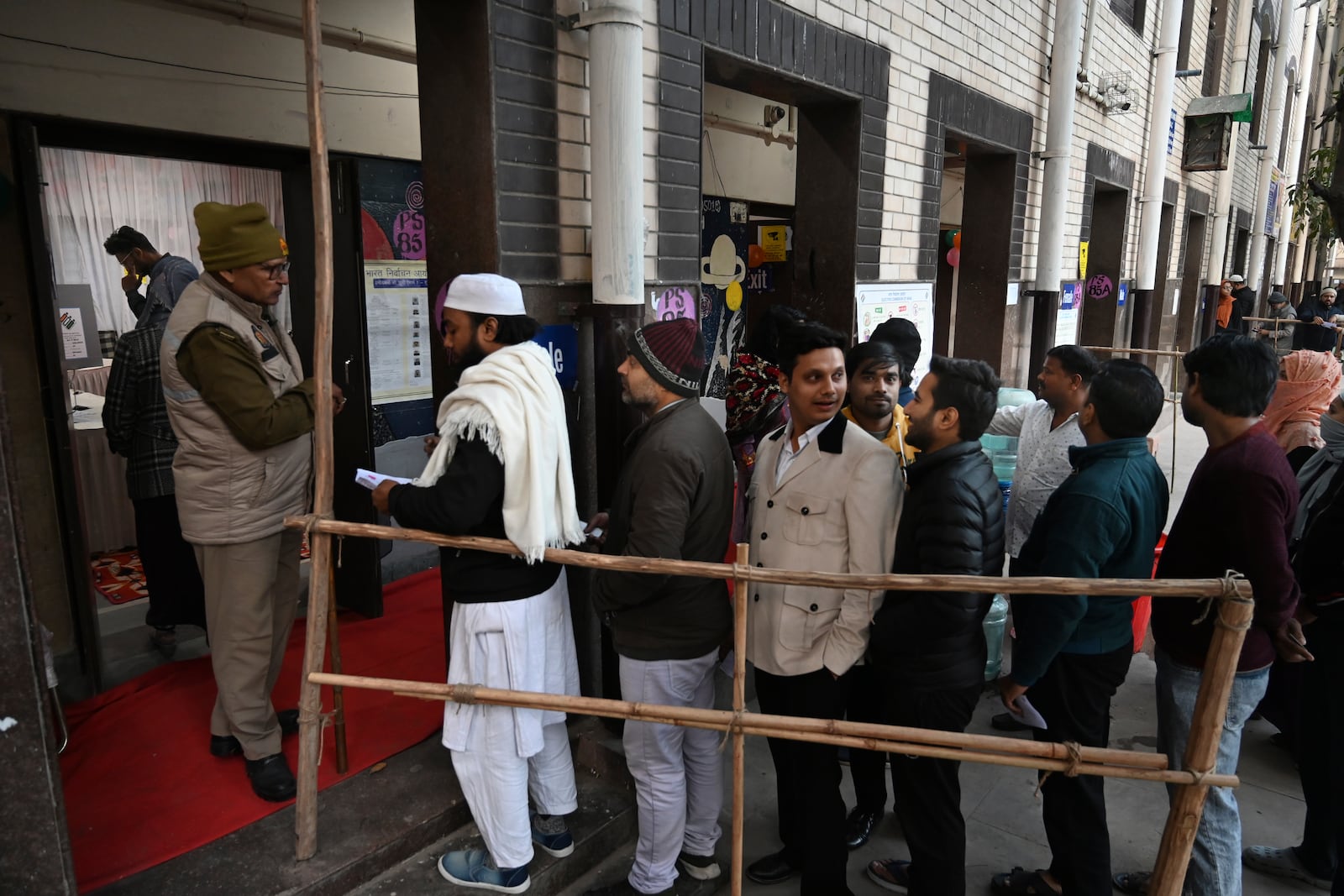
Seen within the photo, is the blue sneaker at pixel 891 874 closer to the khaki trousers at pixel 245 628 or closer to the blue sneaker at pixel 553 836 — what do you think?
the blue sneaker at pixel 553 836

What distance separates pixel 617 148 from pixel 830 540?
165 cm

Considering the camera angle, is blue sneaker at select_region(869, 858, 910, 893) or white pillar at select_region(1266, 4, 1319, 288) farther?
white pillar at select_region(1266, 4, 1319, 288)

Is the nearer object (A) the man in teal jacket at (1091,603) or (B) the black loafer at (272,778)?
(A) the man in teal jacket at (1091,603)

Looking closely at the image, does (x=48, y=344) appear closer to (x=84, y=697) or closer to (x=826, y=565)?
(x=84, y=697)

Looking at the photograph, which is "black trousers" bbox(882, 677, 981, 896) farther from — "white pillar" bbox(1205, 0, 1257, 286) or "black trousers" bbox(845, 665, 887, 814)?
"white pillar" bbox(1205, 0, 1257, 286)

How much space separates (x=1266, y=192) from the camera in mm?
19031

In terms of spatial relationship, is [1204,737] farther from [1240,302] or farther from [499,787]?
[1240,302]

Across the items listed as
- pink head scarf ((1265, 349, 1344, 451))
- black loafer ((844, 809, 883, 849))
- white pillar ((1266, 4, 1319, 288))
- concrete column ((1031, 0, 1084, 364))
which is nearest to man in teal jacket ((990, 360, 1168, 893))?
black loafer ((844, 809, 883, 849))

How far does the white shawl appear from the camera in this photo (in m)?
2.33

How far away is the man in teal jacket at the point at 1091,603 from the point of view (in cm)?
243

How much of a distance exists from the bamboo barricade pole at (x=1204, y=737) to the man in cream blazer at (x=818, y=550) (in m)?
0.83

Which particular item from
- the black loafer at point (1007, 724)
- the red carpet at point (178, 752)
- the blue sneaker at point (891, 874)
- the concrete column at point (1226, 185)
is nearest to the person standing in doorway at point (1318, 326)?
the concrete column at point (1226, 185)

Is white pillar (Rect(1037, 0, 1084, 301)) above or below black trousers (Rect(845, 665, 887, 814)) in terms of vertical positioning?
above

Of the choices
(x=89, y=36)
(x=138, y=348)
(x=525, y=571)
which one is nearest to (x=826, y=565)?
(x=525, y=571)
